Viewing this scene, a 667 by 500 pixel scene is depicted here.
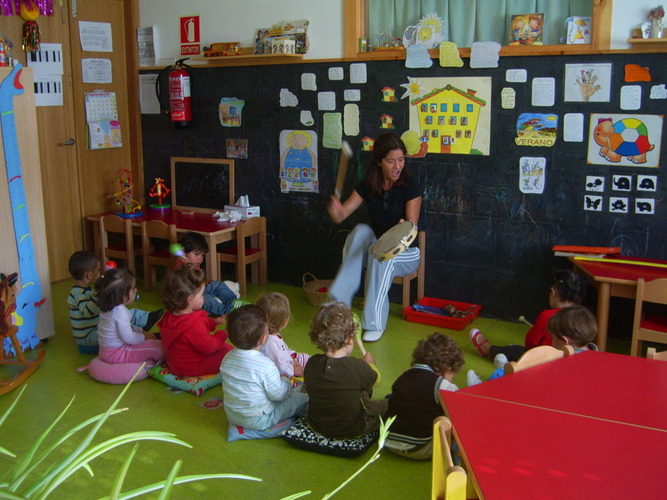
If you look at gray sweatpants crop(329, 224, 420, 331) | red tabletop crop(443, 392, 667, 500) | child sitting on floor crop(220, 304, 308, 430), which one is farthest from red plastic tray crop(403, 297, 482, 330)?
red tabletop crop(443, 392, 667, 500)

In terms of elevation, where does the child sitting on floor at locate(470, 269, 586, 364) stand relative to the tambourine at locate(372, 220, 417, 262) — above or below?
below

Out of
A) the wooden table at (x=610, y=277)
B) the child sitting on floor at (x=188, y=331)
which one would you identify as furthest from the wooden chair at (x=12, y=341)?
the wooden table at (x=610, y=277)

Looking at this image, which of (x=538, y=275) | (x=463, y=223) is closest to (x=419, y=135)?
(x=463, y=223)

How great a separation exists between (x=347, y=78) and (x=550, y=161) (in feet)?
5.06

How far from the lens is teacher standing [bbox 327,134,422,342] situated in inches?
170

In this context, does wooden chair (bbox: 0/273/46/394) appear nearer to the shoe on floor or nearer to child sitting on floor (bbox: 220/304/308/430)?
child sitting on floor (bbox: 220/304/308/430)

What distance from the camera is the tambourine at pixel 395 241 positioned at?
4.14 m

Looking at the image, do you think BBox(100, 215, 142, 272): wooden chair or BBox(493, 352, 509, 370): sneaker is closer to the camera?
BBox(493, 352, 509, 370): sneaker

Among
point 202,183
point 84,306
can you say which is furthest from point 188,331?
point 202,183

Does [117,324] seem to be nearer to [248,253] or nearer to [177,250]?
[177,250]

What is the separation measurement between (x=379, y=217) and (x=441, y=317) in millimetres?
785

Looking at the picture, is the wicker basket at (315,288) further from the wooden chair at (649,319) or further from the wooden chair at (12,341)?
the wooden chair at (649,319)

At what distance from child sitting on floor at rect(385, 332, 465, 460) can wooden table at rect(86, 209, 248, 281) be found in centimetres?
251

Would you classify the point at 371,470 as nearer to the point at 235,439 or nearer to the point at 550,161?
the point at 235,439
